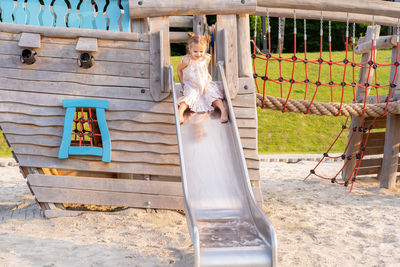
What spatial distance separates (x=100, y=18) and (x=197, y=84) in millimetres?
1461

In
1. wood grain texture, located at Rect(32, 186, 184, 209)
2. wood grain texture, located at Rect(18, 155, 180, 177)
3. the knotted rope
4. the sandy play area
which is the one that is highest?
the knotted rope

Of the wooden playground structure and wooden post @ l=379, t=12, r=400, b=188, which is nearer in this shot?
the wooden playground structure

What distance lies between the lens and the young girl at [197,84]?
17.9 ft

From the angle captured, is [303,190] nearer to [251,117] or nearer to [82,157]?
[251,117]

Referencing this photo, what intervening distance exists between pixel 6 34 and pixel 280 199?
4.35 metres

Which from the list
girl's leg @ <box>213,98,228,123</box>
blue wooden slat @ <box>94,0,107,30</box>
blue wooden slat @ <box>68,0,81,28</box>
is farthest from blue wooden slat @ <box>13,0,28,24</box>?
girl's leg @ <box>213,98,228,123</box>

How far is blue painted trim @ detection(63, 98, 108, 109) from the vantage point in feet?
18.3

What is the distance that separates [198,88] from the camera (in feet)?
18.1

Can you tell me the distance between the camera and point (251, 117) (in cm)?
573

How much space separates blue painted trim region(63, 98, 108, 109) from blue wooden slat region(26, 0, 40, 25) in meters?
1.06

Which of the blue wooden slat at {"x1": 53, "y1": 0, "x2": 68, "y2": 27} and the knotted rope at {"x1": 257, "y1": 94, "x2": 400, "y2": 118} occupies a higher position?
the blue wooden slat at {"x1": 53, "y1": 0, "x2": 68, "y2": 27}

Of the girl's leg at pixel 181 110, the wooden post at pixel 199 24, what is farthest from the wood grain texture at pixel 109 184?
the wooden post at pixel 199 24

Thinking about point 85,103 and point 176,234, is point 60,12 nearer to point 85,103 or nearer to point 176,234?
point 85,103

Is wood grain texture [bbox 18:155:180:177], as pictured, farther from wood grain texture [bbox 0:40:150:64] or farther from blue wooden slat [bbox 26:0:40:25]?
blue wooden slat [bbox 26:0:40:25]
